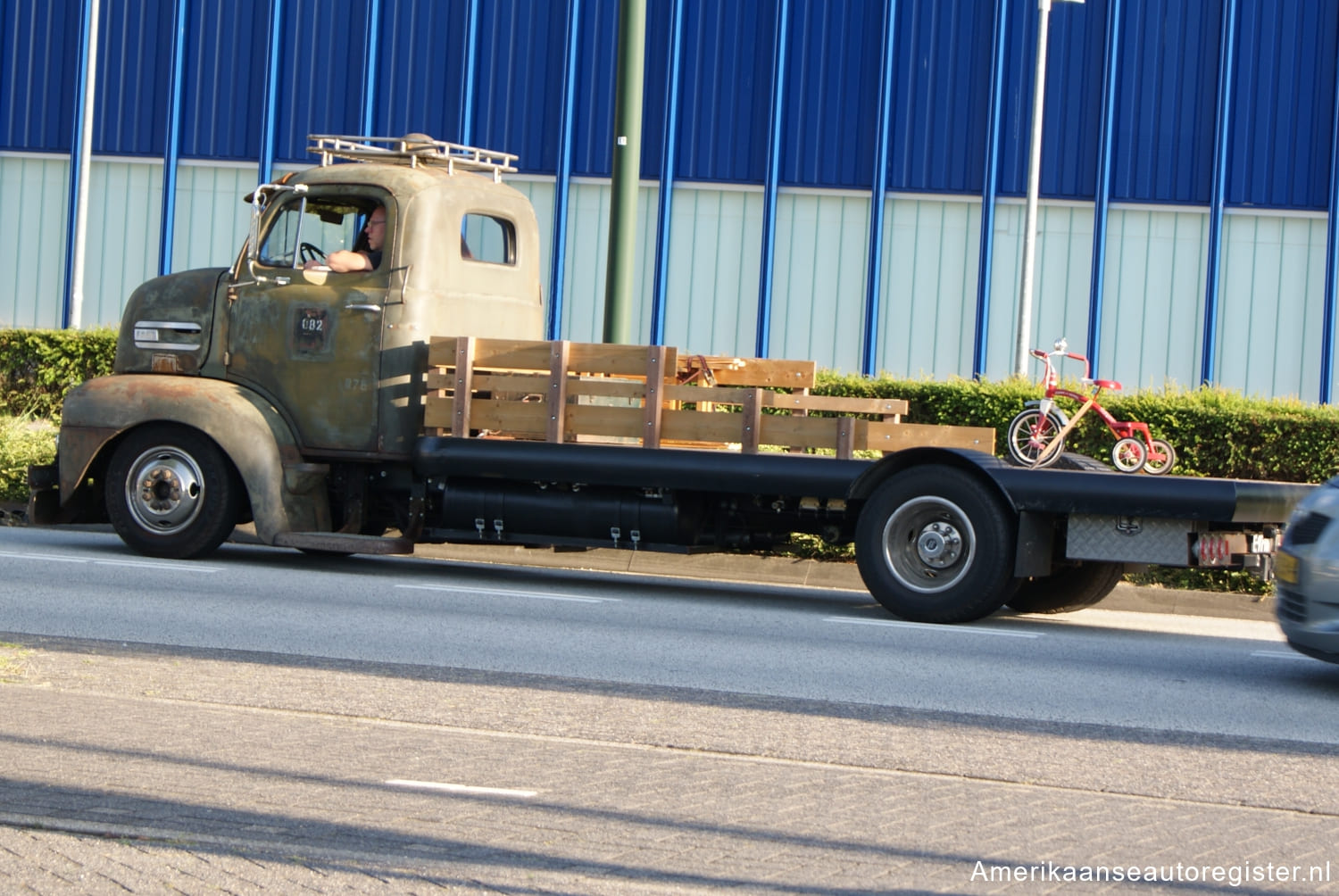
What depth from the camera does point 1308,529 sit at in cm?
827

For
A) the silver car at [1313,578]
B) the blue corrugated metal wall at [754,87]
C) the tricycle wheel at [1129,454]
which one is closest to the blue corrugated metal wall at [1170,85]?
the blue corrugated metal wall at [754,87]

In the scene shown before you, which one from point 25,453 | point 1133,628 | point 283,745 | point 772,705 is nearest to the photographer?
point 283,745

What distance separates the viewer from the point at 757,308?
72.5 ft

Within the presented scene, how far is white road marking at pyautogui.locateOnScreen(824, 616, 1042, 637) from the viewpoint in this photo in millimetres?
10016

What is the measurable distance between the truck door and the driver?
0.7 inches

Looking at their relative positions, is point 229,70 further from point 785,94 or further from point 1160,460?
point 1160,460

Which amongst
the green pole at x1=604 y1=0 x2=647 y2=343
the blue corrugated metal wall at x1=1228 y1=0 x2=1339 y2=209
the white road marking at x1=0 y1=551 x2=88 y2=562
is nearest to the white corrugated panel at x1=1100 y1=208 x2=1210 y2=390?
the blue corrugated metal wall at x1=1228 y1=0 x2=1339 y2=209

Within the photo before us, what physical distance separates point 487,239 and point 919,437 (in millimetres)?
3621

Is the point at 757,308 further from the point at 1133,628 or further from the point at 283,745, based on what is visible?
the point at 283,745

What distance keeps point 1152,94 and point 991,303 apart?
3149mm

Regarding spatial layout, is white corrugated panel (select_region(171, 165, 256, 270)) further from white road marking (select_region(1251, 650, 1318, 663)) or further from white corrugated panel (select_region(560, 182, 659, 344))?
white road marking (select_region(1251, 650, 1318, 663))

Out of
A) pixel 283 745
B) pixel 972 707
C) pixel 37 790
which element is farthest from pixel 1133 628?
pixel 37 790

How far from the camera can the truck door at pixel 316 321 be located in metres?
11.7

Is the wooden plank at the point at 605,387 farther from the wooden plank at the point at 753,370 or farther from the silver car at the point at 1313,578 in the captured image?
the silver car at the point at 1313,578
